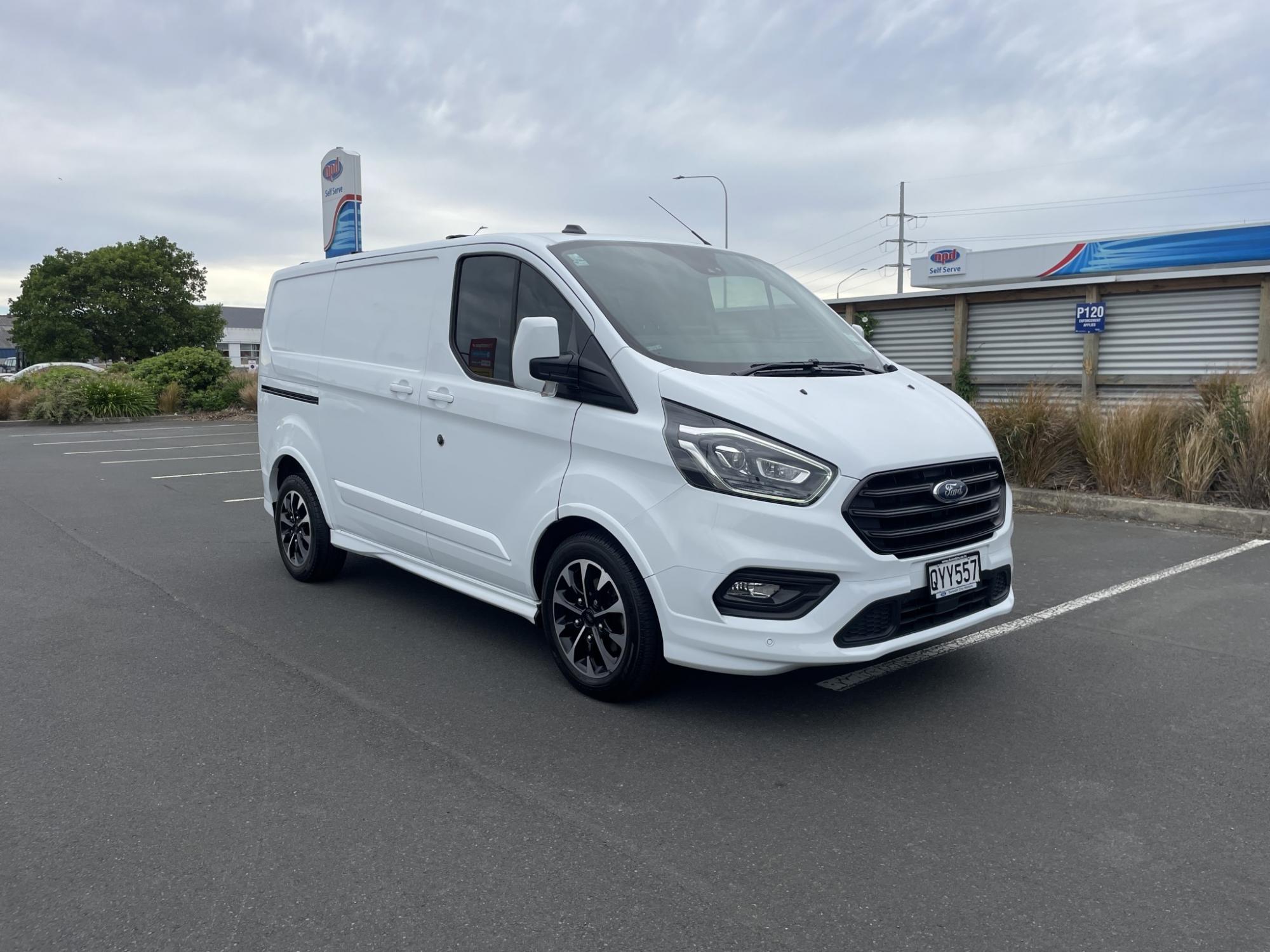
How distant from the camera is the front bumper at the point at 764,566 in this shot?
3773 millimetres

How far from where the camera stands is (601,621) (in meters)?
4.30

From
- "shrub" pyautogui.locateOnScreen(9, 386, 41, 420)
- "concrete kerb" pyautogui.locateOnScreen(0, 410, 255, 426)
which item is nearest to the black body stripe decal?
"concrete kerb" pyautogui.locateOnScreen(0, 410, 255, 426)

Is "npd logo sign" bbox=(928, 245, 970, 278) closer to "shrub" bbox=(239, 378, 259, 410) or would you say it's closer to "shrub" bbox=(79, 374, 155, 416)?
"shrub" bbox=(239, 378, 259, 410)

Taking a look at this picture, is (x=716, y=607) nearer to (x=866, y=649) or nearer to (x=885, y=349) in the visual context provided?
(x=866, y=649)

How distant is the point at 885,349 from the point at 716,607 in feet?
48.2

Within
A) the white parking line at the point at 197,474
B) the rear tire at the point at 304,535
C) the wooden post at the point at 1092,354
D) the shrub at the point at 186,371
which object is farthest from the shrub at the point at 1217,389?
the shrub at the point at 186,371

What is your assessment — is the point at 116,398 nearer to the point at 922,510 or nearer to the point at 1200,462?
the point at 1200,462

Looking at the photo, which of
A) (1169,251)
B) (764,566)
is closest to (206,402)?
(1169,251)

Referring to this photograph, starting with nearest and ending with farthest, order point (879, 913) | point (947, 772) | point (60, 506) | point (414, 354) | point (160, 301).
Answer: point (879, 913) < point (947, 772) < point (414, 354) < point (60, 506) < point (160, 301)

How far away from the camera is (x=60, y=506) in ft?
33.5

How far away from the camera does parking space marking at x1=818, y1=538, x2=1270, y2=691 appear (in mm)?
4695

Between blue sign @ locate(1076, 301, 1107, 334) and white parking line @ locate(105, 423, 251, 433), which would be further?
white parking line @ locate(105, 423, 251, 433)

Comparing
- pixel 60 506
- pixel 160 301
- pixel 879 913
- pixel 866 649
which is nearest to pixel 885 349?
pixel 60 506

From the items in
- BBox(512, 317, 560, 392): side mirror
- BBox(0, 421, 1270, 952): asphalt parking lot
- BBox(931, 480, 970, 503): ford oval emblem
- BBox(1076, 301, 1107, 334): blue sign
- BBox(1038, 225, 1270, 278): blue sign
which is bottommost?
BBox(0, 421, 1270, 952): asphalt parking lot
